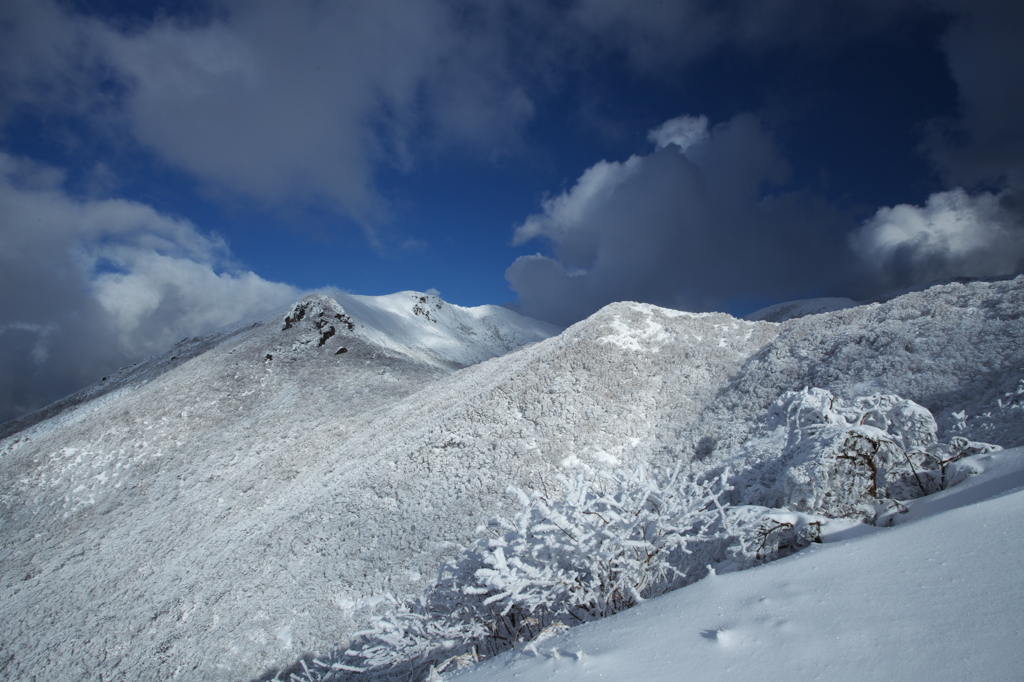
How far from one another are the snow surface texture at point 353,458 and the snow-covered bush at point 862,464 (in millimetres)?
2454

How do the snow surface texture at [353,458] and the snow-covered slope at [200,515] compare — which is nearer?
the snow surface texture at [353,458]

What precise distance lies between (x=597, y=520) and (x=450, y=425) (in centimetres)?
1577

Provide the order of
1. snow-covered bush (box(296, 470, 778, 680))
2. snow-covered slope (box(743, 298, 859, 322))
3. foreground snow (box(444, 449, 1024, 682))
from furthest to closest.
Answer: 1. snow-covered slope (box(743, 298, 859, 322))
2. snow-covered bush (box(296, 470, 778, 680))
3. foreground snow (box(444, 449, 1024, 682))

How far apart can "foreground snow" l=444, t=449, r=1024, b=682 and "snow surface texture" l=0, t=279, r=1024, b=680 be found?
397 centimetres

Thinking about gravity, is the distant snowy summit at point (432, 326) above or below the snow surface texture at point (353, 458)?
above

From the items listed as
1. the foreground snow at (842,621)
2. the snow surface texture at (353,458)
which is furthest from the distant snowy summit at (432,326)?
the foreground snow at (842,621)

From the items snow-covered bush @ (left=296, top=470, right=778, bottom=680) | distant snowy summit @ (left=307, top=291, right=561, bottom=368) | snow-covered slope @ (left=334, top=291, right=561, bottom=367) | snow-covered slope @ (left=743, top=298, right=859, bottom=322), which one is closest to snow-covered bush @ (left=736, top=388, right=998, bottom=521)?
snow-covered bush @ (left=296, top=470, right=778, bottom=680)

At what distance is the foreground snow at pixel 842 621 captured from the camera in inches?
118

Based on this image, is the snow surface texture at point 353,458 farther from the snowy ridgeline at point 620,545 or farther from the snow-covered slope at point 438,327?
the snow-covered slope at point 438,327

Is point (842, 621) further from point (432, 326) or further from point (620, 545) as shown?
point (432, 326)

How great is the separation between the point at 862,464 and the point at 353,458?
20.9 meters

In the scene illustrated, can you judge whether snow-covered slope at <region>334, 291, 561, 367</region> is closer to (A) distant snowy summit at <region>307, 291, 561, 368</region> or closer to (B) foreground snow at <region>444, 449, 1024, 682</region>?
(A) distant snowy summit at <region>307, 291, 561, 368</region>

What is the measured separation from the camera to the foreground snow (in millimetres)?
3002

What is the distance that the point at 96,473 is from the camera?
27.3 m
